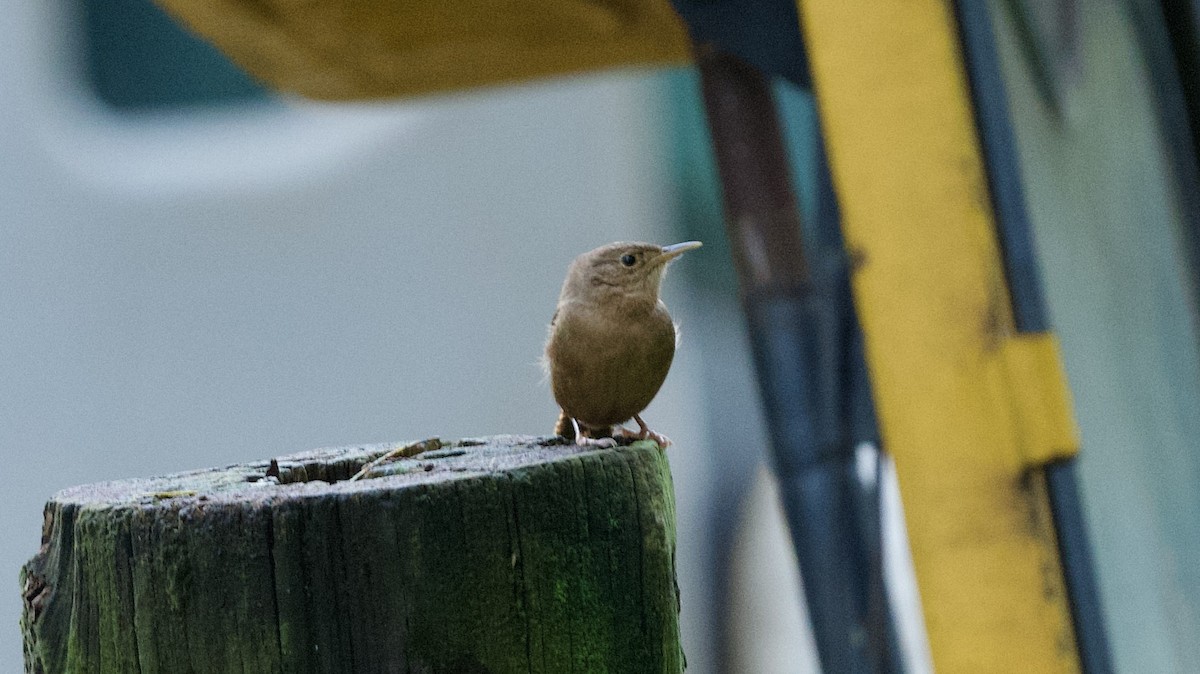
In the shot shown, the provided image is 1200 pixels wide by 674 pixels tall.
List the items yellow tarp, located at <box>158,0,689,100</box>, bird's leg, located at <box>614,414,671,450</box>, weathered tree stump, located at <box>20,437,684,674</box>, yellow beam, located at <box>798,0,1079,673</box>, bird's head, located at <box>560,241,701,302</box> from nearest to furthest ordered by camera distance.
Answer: weathered tree stump, located at <box>20,437,684,674</box> < bird's leg, located at <box>614,414,671,450</box> < yellow beam, located at <box>798,0,1079,673</box> < bird's head, located at <box>560,241,701,302</box> < yellow tarp, located at <box>158,0,689,100</box>

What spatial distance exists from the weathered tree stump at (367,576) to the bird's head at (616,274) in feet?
2.86

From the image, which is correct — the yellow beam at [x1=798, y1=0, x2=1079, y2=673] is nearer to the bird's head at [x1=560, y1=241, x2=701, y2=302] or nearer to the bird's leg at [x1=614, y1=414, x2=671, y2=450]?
the bird's head at [x1=560, y1=241, x2=701, y2=302]

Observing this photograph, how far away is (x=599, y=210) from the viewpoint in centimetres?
808

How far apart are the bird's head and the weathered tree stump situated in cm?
87

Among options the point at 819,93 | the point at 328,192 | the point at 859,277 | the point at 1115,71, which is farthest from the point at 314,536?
the point at 328,192

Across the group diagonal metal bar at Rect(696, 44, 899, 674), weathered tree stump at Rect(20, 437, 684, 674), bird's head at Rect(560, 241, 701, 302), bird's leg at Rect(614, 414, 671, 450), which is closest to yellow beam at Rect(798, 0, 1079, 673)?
bird's head at Rect(560, 241, 701, 302)

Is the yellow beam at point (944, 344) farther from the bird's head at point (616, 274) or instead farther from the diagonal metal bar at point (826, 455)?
the diagonal metal bar at point (826, 455)

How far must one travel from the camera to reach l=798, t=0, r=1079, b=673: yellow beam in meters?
2.41

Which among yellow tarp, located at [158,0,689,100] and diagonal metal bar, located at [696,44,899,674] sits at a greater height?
yellow tarp, located at [158,0,689,100]

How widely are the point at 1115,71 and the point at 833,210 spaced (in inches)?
38.7

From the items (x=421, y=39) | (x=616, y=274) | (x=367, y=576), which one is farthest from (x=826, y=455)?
(x=367, y=576)

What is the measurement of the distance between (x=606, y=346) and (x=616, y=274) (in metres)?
0.21

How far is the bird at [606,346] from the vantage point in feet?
7.94

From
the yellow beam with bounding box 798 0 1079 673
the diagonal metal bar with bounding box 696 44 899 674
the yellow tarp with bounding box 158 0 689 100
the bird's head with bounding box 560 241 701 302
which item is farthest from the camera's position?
the diagonal metal bar with bounding box 696 44 899 674
